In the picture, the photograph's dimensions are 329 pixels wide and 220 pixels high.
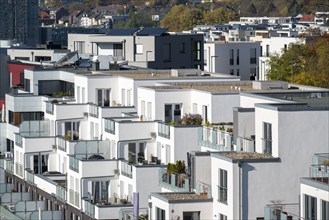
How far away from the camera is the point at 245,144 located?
3541 cm

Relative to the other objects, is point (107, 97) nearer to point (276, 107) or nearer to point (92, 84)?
point (92, 84)

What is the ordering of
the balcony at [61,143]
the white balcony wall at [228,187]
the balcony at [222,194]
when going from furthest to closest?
the balcony at [61,143] → the balcony at [222,194] → the white balcony wall at [228,187]

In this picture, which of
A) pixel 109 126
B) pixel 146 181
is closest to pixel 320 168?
pixel 146 181

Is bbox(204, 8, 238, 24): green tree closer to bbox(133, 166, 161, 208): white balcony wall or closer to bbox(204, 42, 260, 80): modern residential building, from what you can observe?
bbox(204, 42, 260, 80): modern residential building

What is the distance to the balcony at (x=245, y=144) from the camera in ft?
115

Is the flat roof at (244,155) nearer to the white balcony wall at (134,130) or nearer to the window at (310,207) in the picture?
the window at (310,207)

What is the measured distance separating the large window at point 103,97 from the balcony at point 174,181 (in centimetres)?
1032

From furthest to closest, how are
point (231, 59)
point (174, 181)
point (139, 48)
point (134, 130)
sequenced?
point (231, 59), point (139, 48), point (134, 130), point (174, 181)

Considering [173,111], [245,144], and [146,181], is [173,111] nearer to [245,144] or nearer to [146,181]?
[146,181]

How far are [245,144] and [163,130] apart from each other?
7.90 m

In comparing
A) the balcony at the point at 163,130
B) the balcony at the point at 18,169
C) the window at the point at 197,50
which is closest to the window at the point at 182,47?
the window at the point at 197,50

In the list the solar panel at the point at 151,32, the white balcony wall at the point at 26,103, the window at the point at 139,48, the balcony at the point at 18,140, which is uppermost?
the solar panel at the point at 151,32

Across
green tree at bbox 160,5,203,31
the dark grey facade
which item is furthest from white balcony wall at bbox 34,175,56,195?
green tree at bbox 160,5,203,31

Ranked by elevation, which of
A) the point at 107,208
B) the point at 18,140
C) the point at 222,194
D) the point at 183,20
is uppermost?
the point at 222,194
